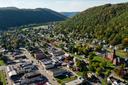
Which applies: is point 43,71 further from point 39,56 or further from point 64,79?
point 39,56

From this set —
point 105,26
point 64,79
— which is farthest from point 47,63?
point 105,26

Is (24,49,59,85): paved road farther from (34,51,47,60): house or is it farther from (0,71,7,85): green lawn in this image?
(0,71,7,85): green lawn

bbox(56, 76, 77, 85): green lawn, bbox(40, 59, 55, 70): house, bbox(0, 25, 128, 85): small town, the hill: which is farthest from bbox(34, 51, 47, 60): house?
the hill

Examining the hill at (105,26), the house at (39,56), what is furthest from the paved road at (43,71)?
the hill at (105,26)

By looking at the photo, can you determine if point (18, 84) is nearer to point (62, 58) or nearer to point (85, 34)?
point (62, 58)

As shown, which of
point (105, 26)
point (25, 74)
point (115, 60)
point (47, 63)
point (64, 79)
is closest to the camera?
point (64, 79)

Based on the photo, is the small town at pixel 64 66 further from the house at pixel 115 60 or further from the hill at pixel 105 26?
the hill at pixel 105 26

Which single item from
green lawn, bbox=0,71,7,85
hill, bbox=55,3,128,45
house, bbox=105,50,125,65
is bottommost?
green lawn, bbox=0,71,7,85

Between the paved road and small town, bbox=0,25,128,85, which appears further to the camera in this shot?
the paved road

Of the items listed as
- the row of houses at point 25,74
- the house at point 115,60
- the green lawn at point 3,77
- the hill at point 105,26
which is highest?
the hill at point 105,26
